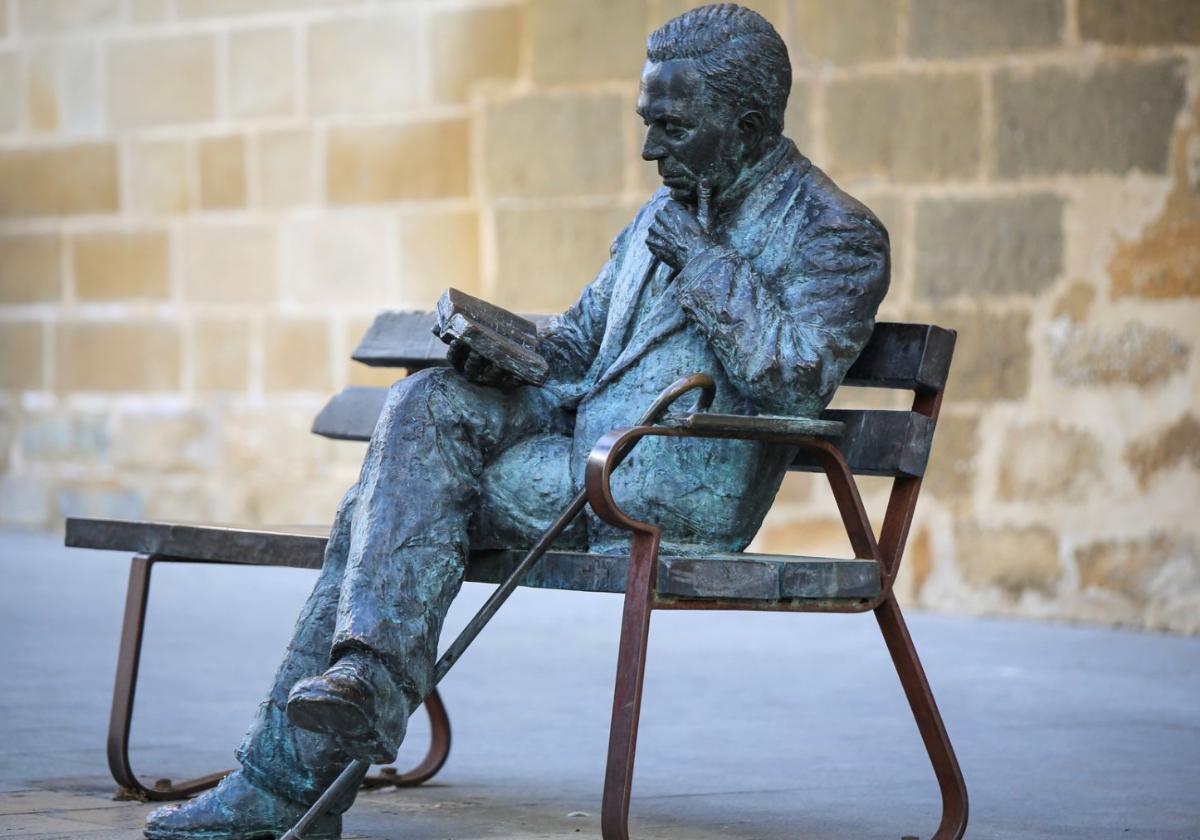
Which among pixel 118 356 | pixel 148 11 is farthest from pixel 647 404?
pixel 148 11

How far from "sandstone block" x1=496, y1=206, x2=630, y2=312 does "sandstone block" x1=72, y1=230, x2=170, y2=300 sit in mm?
2327

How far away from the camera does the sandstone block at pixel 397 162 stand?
916 centimetres

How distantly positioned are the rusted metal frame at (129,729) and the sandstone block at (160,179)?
6.04 meters

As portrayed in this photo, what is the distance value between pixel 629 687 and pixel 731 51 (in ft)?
3.78

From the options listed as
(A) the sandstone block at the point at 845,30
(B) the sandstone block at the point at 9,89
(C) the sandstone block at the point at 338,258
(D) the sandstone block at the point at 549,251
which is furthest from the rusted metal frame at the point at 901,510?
(B) the sandstone block at the point at 9,89

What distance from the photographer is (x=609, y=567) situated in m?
3.45

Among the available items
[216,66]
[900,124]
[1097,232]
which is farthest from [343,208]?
[1097,232]

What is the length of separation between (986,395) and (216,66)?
4320 millimetres

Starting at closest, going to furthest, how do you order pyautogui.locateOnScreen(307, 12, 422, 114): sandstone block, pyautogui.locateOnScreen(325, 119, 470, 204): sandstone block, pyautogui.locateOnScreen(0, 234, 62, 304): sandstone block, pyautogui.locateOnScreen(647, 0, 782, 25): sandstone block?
1. pyautogui.locateOnScreen(647, 0, 782, 25): sandstone block
2. pyautogui.locateOnScreen(325, 119, 470, 204): sandstone block
3. pyautogui.locateOnScreen(307, 12, 422, 114): sandstone block
4. pyautogui.locateOnScreen(0, 234, 62, 304): sandstone block

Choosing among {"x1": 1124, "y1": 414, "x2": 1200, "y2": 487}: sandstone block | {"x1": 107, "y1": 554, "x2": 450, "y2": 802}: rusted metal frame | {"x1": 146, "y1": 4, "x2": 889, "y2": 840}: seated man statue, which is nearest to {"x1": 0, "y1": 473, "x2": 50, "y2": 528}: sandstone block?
{"x1": 1124, "y1": 414, "x2": 1200, "y2": 487}: sandstone block

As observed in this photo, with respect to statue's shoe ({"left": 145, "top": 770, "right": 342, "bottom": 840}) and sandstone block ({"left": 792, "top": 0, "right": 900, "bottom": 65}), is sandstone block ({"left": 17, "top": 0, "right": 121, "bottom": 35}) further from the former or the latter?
statue's shoe ({"left": 145, "top": 770, "right": 342, "bottom": 840})

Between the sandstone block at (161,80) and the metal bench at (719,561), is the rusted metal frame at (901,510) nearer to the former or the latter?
the metal bench at (719,561)

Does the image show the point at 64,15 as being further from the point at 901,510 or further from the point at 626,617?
the point at 626,617

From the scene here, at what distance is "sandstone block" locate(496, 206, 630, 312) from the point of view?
8.28 metres
